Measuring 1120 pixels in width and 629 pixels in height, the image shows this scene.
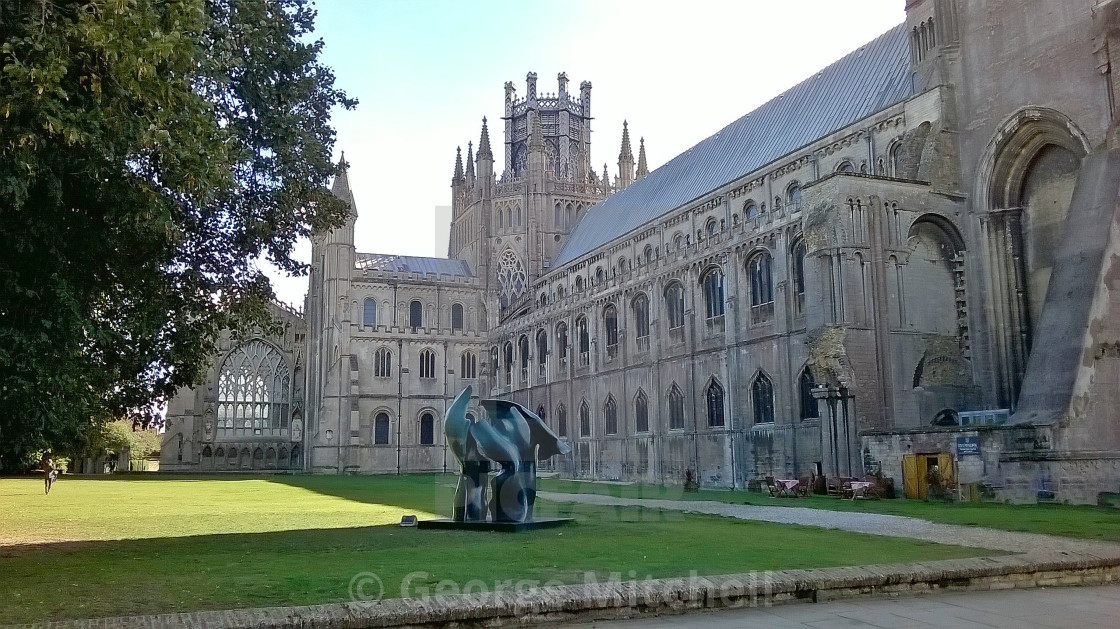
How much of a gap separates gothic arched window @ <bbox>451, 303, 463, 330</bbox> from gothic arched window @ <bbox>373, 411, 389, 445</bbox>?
33.6ft

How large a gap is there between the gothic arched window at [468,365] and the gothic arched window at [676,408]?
3294 cm

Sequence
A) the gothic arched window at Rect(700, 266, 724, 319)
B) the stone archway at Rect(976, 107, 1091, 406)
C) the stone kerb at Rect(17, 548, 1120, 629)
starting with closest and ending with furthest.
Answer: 1. the stone kerb at Rect(17, 548, 1120, 629)
2. the stone archway at Rect(976, 107, 1091, 406)
3. the gothic arched window at Rect(700, 266, 724, 319)

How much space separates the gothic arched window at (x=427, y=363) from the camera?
242 feet

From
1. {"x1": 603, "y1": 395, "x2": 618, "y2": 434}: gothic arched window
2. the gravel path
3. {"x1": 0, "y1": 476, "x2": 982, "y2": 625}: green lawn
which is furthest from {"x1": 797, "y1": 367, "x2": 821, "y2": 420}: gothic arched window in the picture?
{"x1": 603, "y1": 395, "x2": 618, "y2": 434}: gothic arched window

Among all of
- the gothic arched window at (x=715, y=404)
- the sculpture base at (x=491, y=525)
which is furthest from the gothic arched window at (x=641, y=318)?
the sculpture base at (x=491, y=525)

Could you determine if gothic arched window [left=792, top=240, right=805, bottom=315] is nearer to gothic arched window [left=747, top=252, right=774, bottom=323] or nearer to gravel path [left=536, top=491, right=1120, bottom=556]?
gothic arched window [left=747, top=252, right=774, bottom=323]

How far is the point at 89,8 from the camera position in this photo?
10344 millimetres

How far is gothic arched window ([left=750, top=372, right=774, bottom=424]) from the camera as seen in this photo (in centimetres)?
3669

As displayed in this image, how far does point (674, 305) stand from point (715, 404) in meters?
6.45

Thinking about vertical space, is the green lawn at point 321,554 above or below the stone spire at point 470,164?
below

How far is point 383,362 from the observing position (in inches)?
2859

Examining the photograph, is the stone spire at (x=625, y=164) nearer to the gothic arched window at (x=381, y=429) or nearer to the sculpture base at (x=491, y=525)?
the gothic arched window at (x=381, y=429)

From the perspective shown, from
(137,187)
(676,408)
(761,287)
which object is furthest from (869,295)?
(137,187)

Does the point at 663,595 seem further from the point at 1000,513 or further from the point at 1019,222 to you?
the point at 1019,222
